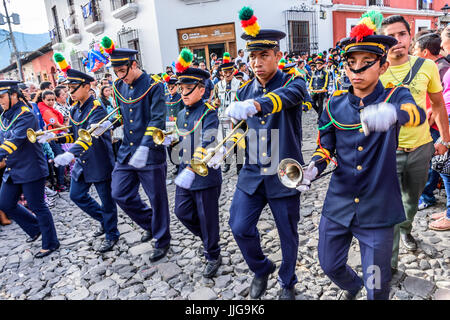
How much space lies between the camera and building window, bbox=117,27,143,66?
16062 mm

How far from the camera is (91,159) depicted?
14.5 feet

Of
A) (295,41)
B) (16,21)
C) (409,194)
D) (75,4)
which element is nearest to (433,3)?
(295,41)

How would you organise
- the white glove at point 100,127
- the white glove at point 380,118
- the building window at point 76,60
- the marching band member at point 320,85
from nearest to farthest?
1. the white glove at point 380,118
2. the white glove at point 100,127
3. the marching band member at point 320,85
4. the building window at point 76,60

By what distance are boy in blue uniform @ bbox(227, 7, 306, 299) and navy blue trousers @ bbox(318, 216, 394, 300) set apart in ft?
1.44

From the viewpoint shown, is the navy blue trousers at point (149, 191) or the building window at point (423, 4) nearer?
the navy blue trousers at point (149, 191)

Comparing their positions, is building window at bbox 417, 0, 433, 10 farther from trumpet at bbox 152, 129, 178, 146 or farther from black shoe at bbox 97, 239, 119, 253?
black shoe at bbox 97, 239, 119, 253

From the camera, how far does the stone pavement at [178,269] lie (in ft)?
10.6

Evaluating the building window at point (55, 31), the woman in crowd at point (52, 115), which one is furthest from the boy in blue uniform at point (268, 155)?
the building window at point (55, 31)

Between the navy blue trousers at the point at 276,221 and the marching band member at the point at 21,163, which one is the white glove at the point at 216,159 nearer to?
the navy blue trousers at the point at 276,221

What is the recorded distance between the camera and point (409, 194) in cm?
332

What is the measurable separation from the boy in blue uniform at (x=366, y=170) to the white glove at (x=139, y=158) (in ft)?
6.88

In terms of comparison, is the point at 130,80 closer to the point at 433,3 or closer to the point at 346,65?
the point at 346,65

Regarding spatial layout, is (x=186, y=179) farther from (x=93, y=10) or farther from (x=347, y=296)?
(x=93, y=10)

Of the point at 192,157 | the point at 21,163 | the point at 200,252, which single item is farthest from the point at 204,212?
the point at 21,163
